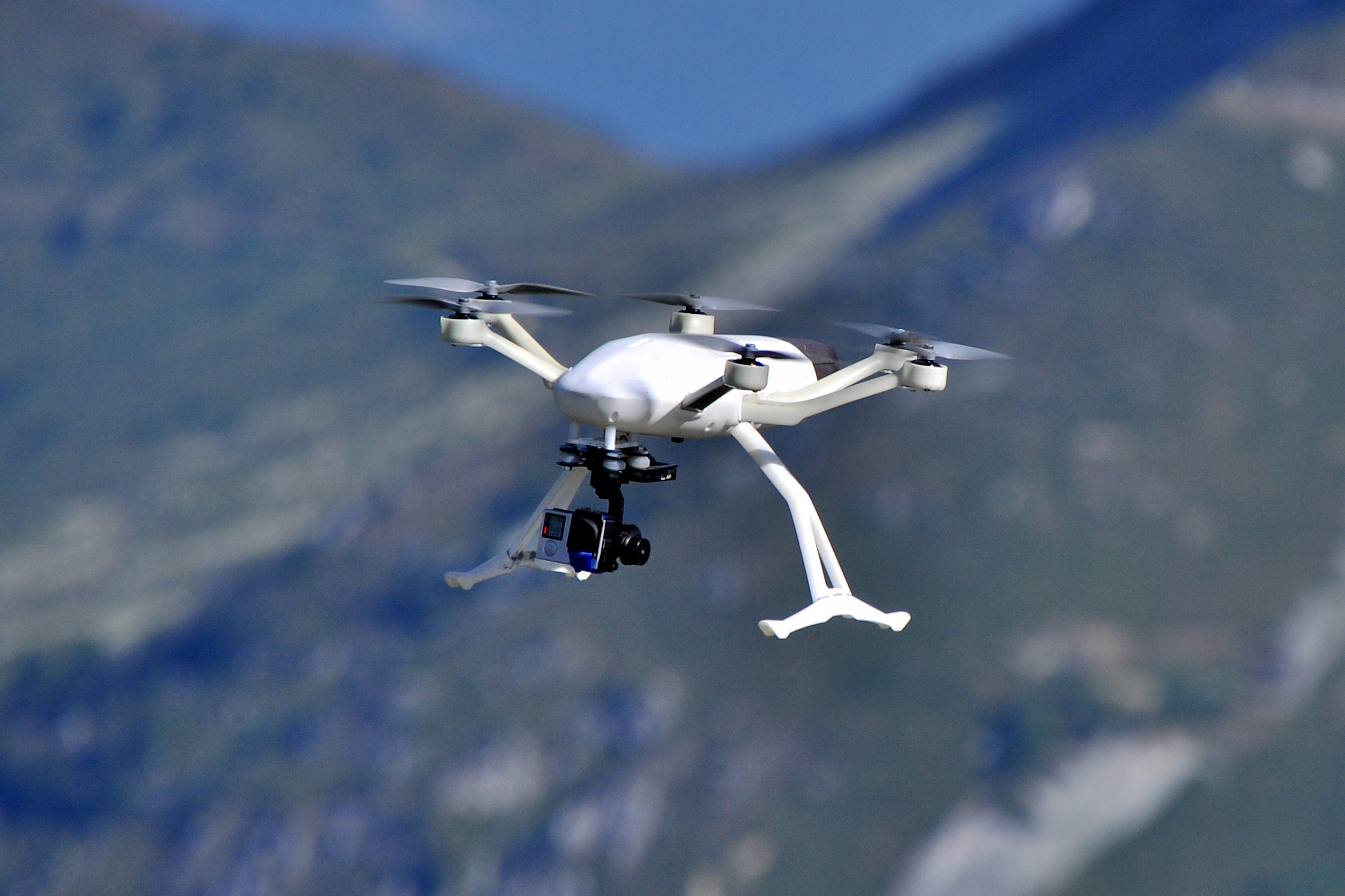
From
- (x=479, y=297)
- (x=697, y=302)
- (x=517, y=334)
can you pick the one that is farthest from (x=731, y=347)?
(x=479, y=297)

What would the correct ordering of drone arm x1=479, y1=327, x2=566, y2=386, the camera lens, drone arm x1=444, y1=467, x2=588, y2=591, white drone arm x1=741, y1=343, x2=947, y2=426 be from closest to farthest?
white drone arm x1=741, y1=343, x2=947, y2=426
the camera lens
drone arm x1=479, y1=327, x2=566, y2=386
drone arm x1=444, y1=467, x2=588, y2=591

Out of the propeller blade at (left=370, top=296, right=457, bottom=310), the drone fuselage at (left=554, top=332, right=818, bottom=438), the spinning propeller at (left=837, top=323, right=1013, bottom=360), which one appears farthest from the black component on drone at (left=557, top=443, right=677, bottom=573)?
the spinning propeller at (left=837, top=323, right=1013, bottom=360)

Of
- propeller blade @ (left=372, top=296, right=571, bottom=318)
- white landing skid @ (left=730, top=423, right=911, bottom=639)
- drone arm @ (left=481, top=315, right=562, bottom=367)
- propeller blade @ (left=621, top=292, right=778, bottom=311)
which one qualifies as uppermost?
propeller blade @ (left=621, top=292, right=778, bottom=311)

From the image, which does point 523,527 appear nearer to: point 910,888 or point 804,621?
point 804,621

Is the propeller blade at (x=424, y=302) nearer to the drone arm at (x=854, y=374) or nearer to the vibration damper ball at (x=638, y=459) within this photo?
the vibration damper ball at (x=638, y=459)

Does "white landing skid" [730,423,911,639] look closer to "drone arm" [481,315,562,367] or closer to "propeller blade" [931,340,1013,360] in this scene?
"propeller blade" [931,340,1013,360]

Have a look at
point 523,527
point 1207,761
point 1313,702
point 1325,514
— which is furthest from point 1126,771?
point 523,527

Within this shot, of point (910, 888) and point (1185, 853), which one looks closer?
point (1185, 853)
